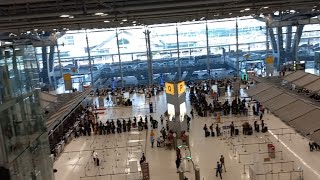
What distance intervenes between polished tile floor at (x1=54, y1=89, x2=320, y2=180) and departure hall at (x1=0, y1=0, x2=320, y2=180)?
6 centimetres

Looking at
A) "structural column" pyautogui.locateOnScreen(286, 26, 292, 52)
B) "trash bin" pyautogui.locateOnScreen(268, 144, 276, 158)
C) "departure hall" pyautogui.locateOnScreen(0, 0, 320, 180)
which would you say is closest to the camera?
"departure hall" pyautogui.locateOnScreen(0, 0, 320, 180)

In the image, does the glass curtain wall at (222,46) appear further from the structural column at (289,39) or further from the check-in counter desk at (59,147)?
the check-in counter desk at (59,147)

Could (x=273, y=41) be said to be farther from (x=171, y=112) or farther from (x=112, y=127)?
(x=112, y=127)

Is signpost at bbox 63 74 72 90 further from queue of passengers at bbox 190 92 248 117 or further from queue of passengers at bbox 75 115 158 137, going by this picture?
queue of passengers at bbox 190 92 248 117

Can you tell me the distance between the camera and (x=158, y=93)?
38656 millimetres

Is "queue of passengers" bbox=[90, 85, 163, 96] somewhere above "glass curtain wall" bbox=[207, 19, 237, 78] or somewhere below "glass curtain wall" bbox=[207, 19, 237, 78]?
below

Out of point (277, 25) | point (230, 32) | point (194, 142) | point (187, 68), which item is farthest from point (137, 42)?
point (194, 142)

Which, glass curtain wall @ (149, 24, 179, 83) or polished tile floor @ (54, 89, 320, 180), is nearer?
polished tile floor @ (54, 89, 320, 180)

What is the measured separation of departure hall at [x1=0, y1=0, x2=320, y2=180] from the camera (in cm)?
1065

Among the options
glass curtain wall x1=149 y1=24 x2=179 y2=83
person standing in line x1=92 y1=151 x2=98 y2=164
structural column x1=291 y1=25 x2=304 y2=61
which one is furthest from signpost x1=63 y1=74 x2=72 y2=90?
structural column x1=291 y1=25 x2=304 y2=61

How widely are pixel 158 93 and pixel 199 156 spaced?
799 inches

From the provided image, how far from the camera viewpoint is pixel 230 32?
41719mm

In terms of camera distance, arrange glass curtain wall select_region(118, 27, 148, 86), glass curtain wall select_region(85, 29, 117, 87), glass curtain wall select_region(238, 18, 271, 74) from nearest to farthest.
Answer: glass curtain wall select_region(85, 29, 117, 87), glass curtain wall select_region(118, 27, 148, 86), glass curtain wall select_region(238, 18, 271, 74)

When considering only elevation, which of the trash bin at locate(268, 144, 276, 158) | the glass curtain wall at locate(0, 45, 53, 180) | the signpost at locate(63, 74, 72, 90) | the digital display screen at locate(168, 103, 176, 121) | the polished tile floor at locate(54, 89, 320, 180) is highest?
the glass curtain wall at locate(0, 45, 53, 180)
